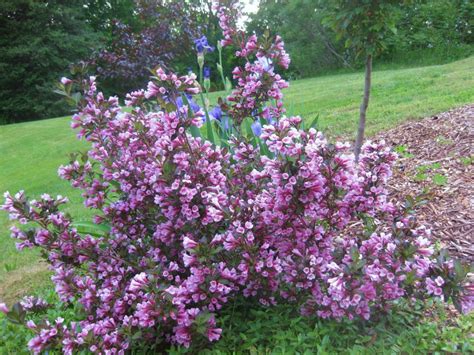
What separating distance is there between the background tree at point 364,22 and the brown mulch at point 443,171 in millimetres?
660

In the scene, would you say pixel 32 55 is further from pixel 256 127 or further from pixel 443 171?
pixel 443 171

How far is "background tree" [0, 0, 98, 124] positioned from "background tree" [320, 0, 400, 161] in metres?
20.1

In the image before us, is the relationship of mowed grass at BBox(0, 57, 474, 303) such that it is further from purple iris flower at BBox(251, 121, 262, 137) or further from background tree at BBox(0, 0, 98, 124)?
background tree at BBox(0, 0, 98, 124)

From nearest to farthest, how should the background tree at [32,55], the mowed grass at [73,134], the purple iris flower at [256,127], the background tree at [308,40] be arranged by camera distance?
the purple iris flower at [256,127] → the mowed grass at [73,134] → the background tree at [32,55] → the background tree at [308,40]

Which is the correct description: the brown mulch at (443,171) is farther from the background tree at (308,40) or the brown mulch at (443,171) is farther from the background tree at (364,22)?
the background tree at (308,40)

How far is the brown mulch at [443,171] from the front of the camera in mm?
3201

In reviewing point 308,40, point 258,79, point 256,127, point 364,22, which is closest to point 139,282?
point 258,79

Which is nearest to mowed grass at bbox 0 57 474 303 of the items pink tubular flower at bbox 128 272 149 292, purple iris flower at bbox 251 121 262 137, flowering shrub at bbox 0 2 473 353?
purple iris flower at bbox 251 121 262 137

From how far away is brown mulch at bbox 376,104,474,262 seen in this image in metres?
3.20

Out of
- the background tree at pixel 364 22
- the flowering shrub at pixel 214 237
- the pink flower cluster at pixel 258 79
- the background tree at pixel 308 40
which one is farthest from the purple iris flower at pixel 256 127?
the background tree at pixel 308 40

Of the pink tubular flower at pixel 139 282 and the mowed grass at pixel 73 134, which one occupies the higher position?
the pink tubular flower at pixel 139 282

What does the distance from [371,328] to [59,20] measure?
83.7 feet

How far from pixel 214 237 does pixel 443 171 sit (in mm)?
2793

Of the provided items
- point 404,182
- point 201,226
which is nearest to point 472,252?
point 404,182
